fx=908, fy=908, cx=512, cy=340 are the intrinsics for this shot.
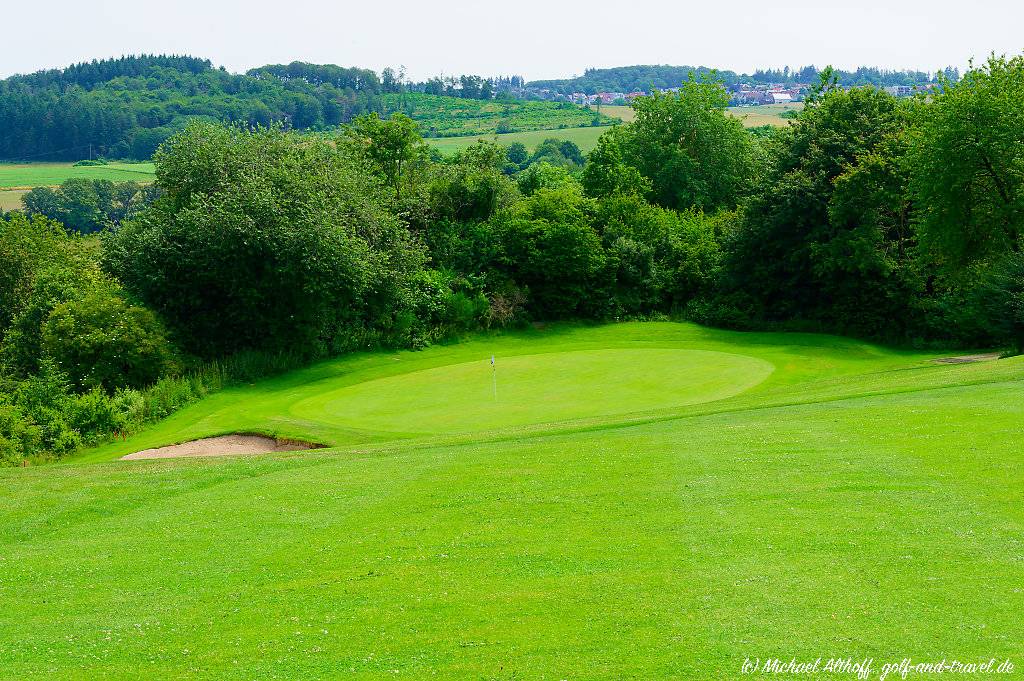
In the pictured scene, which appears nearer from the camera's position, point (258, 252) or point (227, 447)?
point (227, 447)

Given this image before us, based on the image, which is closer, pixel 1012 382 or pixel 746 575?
pixel 746 575

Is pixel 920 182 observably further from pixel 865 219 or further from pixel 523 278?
pixel 523 278

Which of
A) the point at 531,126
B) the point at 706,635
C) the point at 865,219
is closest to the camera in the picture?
the point at 706,635

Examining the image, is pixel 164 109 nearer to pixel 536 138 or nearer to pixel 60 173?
pixel 60 173

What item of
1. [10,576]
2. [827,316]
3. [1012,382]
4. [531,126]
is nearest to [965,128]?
[827,316]

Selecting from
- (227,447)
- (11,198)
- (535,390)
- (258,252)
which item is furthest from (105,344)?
(11,198)

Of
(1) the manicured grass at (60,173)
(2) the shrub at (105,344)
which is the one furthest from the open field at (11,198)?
(2) the shrub at (105,344)

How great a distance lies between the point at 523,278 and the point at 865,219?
1788cm

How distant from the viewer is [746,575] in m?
10.1

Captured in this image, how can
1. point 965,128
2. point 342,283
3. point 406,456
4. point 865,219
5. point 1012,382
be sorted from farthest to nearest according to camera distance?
1. point 865,219
2. point 342,283
3. point 965,128
4. point 1012,382
5. point 406,456

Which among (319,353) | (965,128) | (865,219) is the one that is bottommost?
(319,353)

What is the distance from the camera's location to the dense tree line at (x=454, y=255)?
119ft

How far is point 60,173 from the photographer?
430ft

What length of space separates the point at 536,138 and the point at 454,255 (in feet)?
370
